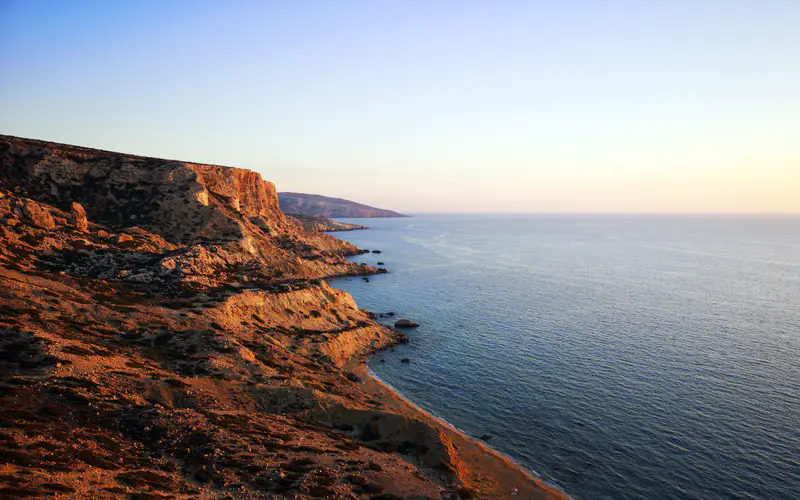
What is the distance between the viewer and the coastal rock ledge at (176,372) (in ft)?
96.6

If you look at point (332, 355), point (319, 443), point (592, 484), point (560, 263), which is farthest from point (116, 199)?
point (560, 263)

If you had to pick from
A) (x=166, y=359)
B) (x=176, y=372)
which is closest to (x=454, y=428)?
(x=176, y=372)

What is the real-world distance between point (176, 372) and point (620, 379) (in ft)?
207

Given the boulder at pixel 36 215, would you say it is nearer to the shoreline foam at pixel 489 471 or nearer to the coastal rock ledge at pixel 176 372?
the coastal rock ledge at pixel 176 372

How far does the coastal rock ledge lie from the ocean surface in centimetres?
728

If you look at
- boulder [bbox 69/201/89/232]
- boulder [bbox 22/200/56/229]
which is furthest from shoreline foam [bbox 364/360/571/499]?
boulder [bbox 22/200/56/229]

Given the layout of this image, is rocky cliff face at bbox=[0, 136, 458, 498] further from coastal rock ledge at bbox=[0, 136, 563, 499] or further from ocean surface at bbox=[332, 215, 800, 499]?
ocean surface at bbox=[332, 215, 800, 499]

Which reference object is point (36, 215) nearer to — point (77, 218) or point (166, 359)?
point (77, 218)

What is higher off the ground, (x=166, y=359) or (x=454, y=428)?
(x=166, y=359)

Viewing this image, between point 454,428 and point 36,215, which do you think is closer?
point 454,428

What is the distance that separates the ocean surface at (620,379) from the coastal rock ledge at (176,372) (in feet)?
23.9

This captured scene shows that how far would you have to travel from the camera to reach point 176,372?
154 ft

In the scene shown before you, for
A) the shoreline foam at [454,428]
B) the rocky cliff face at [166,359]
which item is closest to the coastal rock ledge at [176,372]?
the rocky cliff face at [166,359]

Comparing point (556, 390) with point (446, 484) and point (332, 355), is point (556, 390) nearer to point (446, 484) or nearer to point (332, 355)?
point (446, 484)
